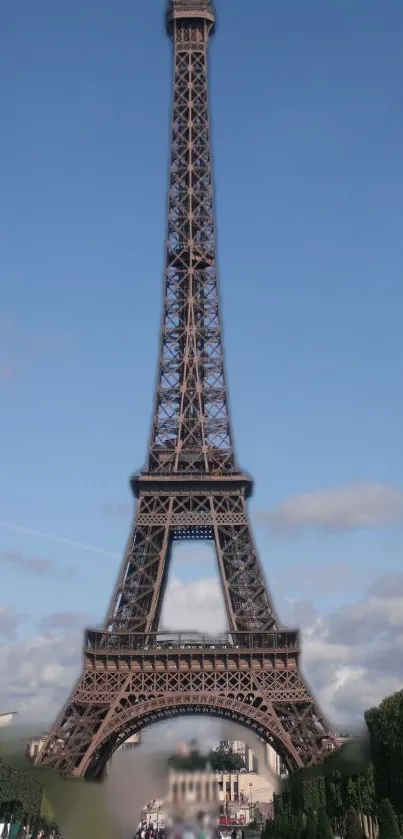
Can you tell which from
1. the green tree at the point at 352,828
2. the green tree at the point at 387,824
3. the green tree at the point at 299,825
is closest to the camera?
the green tree at the point at 387,824

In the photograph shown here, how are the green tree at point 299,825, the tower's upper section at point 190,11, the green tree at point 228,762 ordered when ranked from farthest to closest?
1. the green tree at point 228,762
2. the tower's upper section at point 190,11
3. the green tree at point 299,825

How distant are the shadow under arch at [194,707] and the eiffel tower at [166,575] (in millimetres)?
90

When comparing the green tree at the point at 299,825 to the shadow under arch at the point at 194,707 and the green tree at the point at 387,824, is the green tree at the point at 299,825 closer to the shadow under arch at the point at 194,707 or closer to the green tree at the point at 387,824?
the shadow under arch at the point at 194,707

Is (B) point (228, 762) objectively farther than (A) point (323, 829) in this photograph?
Yes

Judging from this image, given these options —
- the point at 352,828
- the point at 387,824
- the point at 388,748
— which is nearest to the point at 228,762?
the point at 388,748

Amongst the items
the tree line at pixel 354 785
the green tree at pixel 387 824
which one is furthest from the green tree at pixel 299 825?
the green tree at pixel 387 824

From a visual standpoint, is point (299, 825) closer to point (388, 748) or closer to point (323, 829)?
point (388, 748)

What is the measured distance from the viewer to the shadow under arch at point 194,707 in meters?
60.0

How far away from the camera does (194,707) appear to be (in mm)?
65500

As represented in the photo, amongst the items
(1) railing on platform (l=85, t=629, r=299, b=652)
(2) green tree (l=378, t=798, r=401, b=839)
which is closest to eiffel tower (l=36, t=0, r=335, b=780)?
(1) railing on platform (l=85, t=629, r=299, b=652)

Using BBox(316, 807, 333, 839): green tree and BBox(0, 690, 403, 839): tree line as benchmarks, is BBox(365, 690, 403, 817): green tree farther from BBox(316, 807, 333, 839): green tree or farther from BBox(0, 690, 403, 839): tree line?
BBox(316, 807, 333, 839): green tree

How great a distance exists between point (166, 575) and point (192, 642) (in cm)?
597

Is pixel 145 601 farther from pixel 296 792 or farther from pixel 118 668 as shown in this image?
pixel 296 792

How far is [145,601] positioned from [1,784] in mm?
14647
